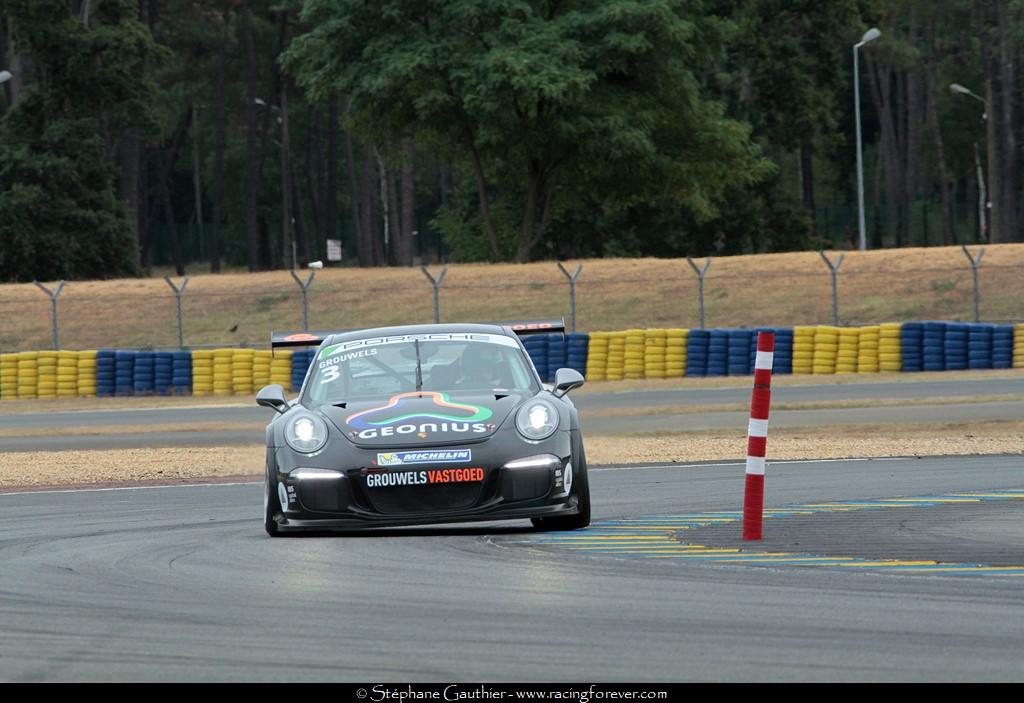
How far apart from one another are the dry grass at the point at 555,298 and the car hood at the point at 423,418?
29.8 metres

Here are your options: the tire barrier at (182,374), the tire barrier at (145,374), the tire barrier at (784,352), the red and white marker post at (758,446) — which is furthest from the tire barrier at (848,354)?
the red and white marker post at (758,446)

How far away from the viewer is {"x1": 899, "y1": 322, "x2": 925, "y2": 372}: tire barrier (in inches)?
1277

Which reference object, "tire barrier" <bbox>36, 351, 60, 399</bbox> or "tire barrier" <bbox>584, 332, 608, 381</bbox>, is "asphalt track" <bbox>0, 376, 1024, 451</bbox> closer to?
"tire barrier" <bbox>36, 351, 60, 399</bbox>

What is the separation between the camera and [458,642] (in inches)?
270

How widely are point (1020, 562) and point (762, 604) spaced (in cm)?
186

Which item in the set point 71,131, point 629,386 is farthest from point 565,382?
point 71,131

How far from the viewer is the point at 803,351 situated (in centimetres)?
3309

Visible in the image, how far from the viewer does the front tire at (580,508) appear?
10516 millimetres

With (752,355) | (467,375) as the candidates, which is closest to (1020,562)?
(467,375)

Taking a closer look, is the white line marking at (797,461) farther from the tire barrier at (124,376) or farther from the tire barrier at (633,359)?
the tire barrier at (124,376)

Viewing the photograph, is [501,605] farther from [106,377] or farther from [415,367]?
[106,377]

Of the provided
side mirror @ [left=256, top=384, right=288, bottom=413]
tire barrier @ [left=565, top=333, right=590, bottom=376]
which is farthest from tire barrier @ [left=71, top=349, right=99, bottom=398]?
→ side mirror @ [left=256, top=384, right=288, bottom=413]

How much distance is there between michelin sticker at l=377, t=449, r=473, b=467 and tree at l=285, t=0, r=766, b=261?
40.0 metres

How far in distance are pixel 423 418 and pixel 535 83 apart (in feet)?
132
